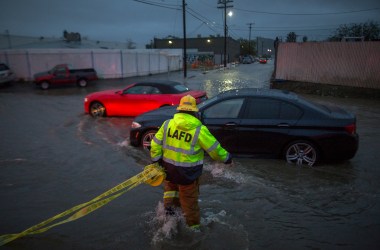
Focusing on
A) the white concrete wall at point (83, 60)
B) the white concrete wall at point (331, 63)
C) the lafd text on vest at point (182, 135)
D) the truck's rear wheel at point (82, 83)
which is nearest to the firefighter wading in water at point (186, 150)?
the lafd text on vest at point (182, 135)

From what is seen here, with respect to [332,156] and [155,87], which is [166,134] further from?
[155,87]

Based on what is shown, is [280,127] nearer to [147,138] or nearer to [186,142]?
[147,138]

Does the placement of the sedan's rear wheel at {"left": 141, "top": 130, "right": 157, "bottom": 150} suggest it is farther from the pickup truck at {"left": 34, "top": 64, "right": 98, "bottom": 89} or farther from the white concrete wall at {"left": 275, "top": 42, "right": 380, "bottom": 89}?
the pickup truck at {"left": 34, "top": 64, "right": 98, "bottom": 89}

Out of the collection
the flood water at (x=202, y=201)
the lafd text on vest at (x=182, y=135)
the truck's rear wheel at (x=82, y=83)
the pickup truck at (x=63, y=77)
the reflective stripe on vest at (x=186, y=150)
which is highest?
the lafd text on vest at (x=182, y=135)

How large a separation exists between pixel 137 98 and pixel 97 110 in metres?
1.72

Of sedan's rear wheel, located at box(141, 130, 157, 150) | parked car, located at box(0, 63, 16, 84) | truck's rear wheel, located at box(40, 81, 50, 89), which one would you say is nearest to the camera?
sedan's rear wheel, located at box(141, 130, 157, 150)

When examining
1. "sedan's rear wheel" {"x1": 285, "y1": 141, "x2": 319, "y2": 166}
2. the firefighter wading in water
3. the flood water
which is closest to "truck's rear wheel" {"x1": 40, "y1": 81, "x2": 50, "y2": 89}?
the flood water

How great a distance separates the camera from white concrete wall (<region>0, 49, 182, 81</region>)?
25.9 meters

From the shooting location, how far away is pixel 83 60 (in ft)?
Result: 90.5

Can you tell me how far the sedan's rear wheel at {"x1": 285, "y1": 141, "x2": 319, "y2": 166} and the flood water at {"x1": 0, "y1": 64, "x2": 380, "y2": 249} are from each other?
203mm

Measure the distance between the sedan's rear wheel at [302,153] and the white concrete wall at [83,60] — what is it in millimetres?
24217

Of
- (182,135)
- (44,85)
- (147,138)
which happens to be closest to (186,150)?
(182,135)

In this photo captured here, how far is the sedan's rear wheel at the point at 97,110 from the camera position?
1165cm

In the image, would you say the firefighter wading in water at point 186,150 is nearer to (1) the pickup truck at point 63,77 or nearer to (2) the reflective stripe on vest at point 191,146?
(2) the reflective stripe on vest at point 191,146
